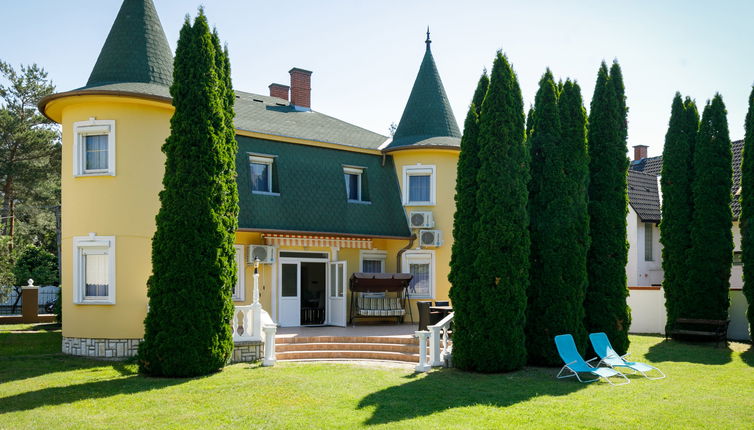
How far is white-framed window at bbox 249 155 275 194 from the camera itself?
66.6 ft

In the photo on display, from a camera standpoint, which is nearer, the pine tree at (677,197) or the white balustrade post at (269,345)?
the white balustrade post at (269,345)

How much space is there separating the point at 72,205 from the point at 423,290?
1136 cm

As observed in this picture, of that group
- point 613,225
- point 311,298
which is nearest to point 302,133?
point 311,298

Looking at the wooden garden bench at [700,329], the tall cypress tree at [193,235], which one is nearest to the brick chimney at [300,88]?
the tall cypress tree at [193,235]

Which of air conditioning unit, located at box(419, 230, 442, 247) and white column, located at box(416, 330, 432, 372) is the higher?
air conditioning unit, located at box(419, 230, 442, 247)

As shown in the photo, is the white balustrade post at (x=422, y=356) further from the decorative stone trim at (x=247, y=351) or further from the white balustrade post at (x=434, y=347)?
the decorative stone trim at (x=247, y=351)

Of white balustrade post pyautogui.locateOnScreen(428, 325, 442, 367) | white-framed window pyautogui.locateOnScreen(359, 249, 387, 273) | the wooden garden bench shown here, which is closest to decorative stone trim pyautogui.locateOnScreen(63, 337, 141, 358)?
white balustrade post pyautogui.locateOnScreen(428, 325, 442, 367)

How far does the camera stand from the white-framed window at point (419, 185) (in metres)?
22.4

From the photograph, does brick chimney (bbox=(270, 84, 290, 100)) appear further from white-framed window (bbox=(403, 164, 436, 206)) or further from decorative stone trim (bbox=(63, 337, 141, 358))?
decorative stone trim (bbox=(63, 337, 141, 358))

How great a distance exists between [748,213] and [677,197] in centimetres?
215

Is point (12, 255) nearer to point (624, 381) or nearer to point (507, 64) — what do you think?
point (507, 64)

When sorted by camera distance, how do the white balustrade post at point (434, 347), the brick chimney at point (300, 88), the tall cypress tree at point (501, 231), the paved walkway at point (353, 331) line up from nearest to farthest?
the tall cypress tree at point (501, 231) < the white balustrade post at point (434, 347) < the paved walkway at point (353, 331) < the brick chimney at point (300, 88)

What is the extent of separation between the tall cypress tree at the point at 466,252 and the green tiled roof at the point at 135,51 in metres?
8.45

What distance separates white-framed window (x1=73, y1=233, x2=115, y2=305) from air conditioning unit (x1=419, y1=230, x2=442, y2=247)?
9.81 meters
